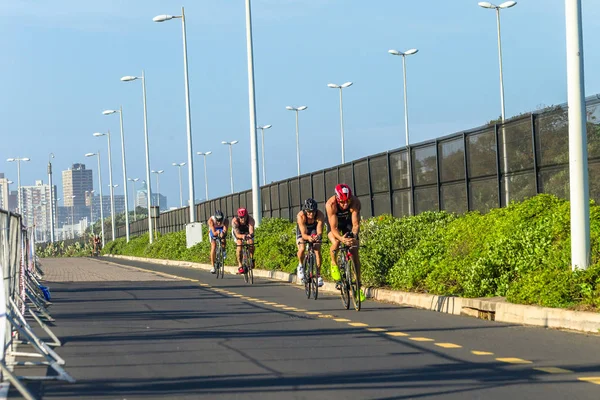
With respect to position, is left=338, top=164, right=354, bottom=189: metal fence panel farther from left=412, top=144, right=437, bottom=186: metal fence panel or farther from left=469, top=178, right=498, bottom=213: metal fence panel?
left=469, top=178, right=498, bottom=213: metal fence panel

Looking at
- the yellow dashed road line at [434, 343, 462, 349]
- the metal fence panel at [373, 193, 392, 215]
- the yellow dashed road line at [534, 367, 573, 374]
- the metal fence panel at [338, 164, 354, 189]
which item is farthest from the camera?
the metal fence panel at [338, 164, 354, 189]

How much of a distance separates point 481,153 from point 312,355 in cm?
1436

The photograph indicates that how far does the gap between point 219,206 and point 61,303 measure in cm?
4109

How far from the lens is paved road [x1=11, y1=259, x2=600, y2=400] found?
8.90 m

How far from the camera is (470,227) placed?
66.7 feet

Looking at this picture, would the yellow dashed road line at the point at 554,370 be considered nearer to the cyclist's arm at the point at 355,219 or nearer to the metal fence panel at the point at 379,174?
the cyclist's arm at the point at 355,219

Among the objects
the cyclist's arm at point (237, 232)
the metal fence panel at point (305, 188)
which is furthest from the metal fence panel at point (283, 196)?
the cyclist's arm at point (237, 232)

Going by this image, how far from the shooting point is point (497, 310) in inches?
599

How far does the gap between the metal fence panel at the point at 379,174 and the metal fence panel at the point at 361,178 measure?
0.43 meters

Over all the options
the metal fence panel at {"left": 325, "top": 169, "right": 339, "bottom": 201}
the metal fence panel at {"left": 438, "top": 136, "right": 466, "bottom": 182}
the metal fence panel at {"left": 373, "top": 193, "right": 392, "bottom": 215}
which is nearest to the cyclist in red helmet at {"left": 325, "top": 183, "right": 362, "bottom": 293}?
the metal fence panel at {"left": 438, "top": 136, "right": 466, "bottom": 182}

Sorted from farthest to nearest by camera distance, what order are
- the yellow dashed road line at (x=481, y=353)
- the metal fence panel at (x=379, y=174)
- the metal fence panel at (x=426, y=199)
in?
the metal fence panel at (x=379, y=174) < the metal fence panel at (x=426, y=199) < the yellow dashed road line at (x=481, y=353)

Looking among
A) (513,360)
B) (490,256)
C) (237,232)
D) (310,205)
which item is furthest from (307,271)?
(513,360)

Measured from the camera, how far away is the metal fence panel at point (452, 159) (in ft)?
85.1

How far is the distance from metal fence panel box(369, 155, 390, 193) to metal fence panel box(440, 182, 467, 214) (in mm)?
4323
